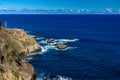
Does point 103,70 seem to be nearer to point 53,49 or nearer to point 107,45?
point 53,49

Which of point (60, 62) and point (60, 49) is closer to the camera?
point (60, 62)

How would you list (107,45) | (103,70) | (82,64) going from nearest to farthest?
(103,70) → (82,64) → (107,45)

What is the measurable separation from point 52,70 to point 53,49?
40453 millimetres

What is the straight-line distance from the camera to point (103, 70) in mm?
104312

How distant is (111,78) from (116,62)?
23.6m

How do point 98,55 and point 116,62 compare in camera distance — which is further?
point 98,55

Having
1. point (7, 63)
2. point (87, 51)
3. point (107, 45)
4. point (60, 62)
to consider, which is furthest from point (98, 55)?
point (7, 63)

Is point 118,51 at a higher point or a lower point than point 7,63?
lower

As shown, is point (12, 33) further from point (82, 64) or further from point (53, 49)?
point (82, 64)

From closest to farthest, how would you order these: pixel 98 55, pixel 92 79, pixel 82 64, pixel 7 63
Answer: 1. pixel 7 63
2. pixel 92 79
3. pixel 82 64
4. pixel 98 55

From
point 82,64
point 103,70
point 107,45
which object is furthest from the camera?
point 107,45

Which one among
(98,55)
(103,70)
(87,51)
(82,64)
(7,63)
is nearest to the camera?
(7,63)

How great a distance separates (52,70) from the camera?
346ft

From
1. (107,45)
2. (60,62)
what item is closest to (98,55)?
(60,62)
